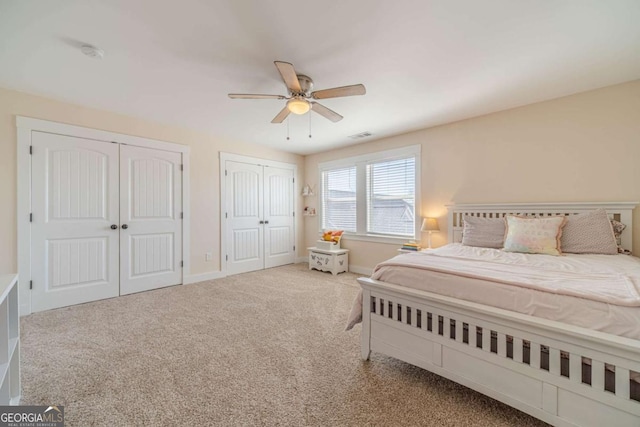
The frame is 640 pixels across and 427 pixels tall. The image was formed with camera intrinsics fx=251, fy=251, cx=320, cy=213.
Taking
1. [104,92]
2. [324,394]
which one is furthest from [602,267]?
[104,92]

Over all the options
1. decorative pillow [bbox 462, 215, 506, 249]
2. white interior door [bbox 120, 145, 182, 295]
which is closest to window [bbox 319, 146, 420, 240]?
decorative pillow [bbox 462, 215, 506, 249]

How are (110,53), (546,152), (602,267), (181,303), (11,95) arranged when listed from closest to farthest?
1. (602,267)
2. (110,53)
3. (11,95)
4. (546,152)
5. (181,303)

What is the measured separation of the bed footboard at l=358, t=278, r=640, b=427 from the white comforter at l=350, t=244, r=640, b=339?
63 millimetres

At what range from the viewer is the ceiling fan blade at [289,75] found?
1833 millimetres

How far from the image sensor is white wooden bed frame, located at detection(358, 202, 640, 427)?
111 cm

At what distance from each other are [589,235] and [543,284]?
1.68 metres

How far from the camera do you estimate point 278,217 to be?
5320 mm

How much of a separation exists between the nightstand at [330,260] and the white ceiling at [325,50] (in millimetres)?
2566

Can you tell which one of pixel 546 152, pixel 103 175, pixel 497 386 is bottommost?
pixel 497 386

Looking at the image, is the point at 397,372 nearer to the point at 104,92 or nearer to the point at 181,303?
the point at 181,303

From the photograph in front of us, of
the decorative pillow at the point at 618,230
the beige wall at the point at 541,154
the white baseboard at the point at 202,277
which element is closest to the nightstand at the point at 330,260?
the beige wall at the point at 541,154

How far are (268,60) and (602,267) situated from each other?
299cm

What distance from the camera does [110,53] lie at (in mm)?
2078

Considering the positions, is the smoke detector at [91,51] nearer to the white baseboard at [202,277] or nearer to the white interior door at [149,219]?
the white interior door at [149,219]
